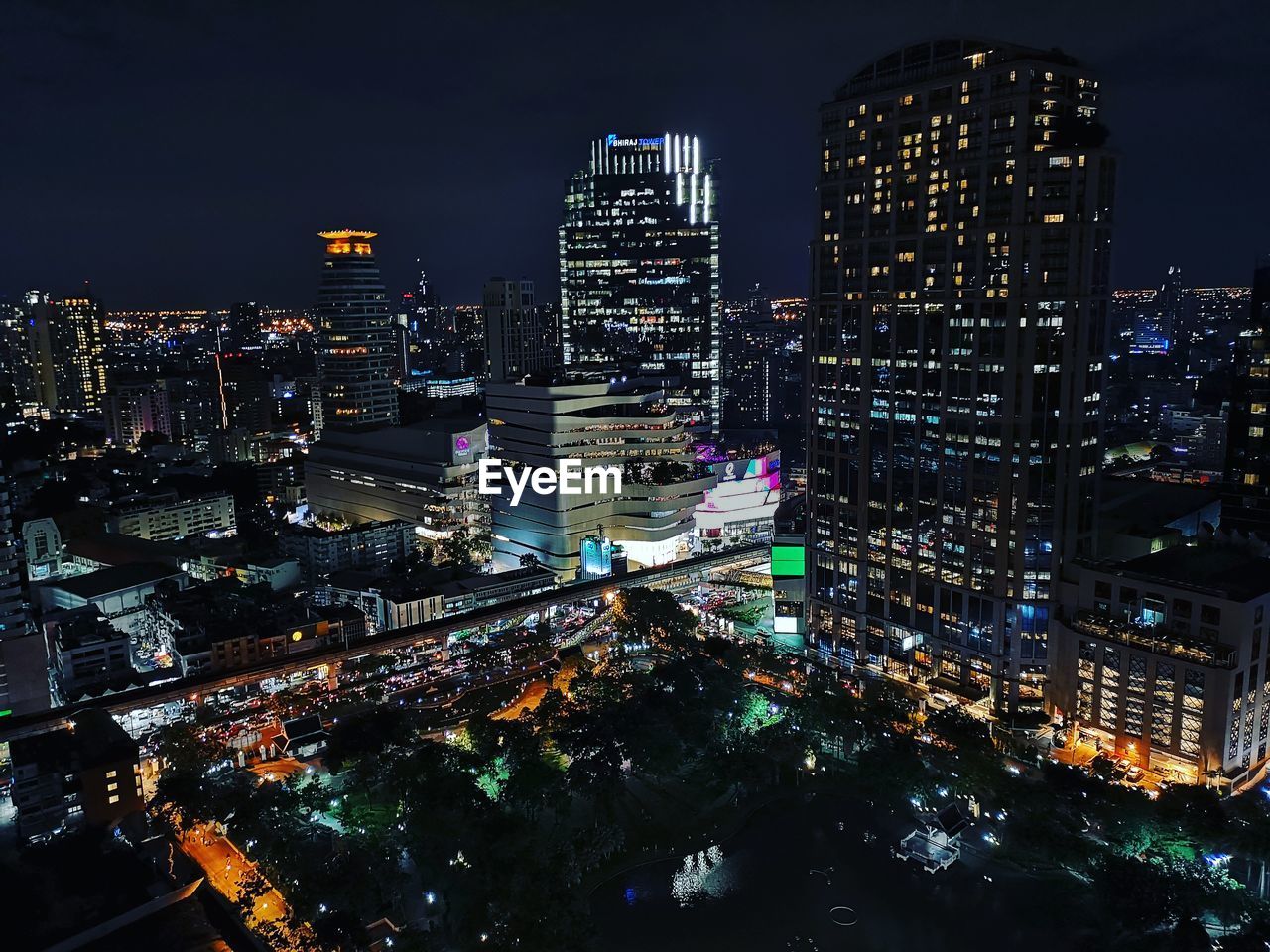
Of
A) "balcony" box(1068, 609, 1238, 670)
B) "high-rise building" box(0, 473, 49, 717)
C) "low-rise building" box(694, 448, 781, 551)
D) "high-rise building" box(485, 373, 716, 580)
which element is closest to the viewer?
"balcony" box(1068, 609, 1238, 670)

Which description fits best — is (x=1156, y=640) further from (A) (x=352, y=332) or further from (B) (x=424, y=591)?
(A) (x=352, y=332)

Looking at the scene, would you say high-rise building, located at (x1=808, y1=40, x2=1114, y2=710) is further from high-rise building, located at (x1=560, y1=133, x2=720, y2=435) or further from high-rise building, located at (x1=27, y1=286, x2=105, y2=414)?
high-rise building, located at (x1=27, y1=286, x2=105, y2=414)

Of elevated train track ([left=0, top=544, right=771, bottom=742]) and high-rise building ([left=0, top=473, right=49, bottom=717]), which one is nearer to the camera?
elevated train track ([left=0, top=544, right=771, bottom=742])

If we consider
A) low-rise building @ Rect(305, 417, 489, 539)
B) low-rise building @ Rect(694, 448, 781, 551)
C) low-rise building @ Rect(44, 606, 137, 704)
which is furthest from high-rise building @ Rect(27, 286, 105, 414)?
low-rise building @ Rect(694, 448, 781, 551)

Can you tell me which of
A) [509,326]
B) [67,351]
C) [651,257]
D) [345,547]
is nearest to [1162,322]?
[651,257]

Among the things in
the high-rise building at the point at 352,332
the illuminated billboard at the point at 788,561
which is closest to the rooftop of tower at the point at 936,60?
the illuminated billboard at the point at 788,561

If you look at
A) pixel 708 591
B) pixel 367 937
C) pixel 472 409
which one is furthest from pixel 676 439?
pixel 472 409
